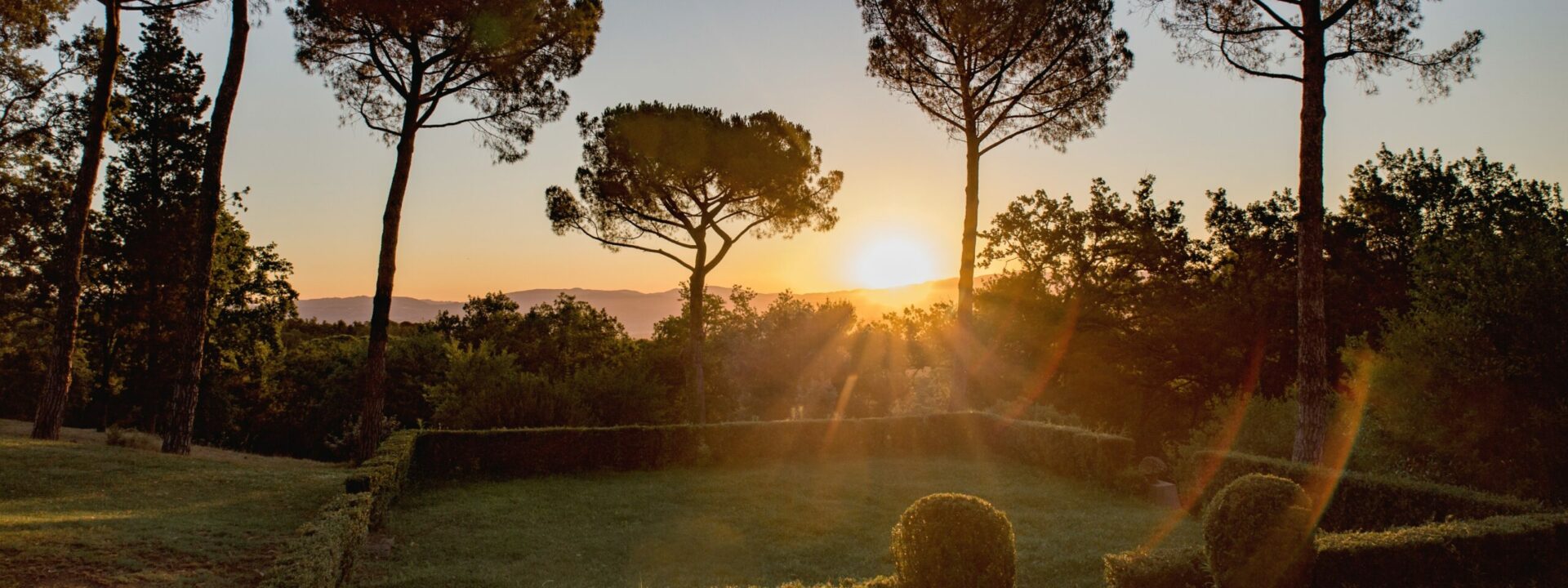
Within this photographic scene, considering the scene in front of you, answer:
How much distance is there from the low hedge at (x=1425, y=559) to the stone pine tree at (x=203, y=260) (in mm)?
14500

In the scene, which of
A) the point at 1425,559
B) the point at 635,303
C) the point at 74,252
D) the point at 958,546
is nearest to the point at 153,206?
the point at 74,252

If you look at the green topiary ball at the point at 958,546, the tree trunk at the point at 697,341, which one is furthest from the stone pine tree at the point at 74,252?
the green topiary ball at the point at 958,546

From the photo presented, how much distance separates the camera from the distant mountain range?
39.6 m

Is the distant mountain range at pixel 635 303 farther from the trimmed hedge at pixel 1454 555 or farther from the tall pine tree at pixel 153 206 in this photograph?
the trimmed hedge at pixel 1454 555

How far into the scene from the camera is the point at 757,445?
18.1m

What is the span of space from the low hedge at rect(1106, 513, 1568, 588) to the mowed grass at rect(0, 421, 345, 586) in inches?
262

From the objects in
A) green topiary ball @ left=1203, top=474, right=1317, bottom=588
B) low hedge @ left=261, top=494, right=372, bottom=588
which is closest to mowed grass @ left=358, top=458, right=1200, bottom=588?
low hedge @ left=261, top=494, right=372, bottom=588

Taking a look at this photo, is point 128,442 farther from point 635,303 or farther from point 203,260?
point 635,303

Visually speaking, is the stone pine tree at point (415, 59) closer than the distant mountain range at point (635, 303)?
Yes

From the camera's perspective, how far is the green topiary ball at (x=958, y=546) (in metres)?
5.00

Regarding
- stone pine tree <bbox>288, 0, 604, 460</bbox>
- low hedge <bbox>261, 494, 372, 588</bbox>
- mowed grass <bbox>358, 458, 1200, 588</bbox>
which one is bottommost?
mowed grass <bbox>358, 458, 1200, 588</bbox>

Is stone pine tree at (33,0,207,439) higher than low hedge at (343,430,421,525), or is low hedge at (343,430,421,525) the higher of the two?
stone pine tree at (33,0,207,439)

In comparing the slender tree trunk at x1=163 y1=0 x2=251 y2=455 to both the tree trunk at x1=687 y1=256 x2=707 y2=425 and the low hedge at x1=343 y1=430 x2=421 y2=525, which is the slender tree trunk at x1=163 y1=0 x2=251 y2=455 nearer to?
the low hedge at x1=343 y1=430 x2=421 y2=525

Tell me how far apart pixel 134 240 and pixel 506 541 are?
69.2ft
